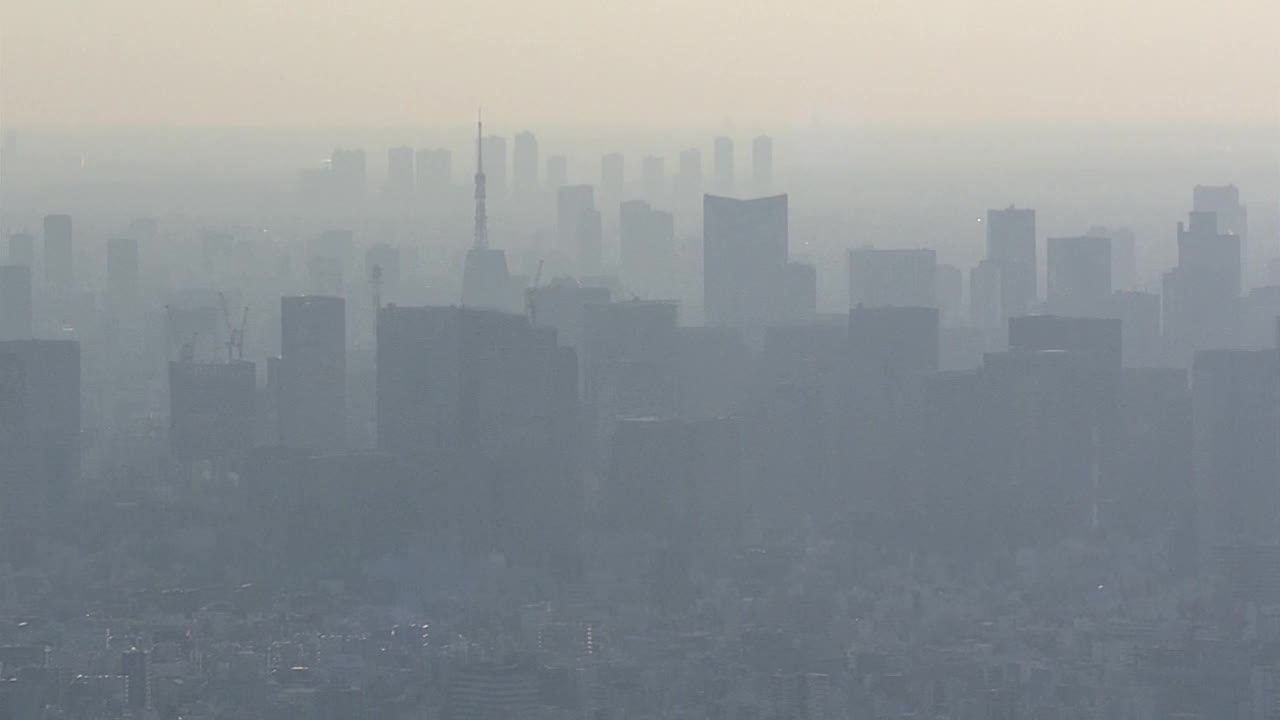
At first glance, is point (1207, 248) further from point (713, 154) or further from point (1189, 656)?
point (1189, 656)

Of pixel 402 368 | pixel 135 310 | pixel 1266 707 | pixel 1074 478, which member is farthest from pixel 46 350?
pixel 1266 707

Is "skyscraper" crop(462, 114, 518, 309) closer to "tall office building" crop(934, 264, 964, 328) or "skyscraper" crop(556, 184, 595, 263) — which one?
"skyscraper" crop(556, 184, 595, 263)

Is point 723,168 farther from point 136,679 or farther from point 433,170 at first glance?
point 136,679

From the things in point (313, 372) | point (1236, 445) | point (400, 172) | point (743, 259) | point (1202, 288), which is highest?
point (400, 172)

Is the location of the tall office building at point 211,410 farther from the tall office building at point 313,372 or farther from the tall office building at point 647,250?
the tall office building at point 647,250

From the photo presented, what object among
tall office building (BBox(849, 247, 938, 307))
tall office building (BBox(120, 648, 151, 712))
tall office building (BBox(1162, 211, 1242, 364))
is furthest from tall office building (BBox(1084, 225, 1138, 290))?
tall office building (BBox(120, 648, 151, 712))

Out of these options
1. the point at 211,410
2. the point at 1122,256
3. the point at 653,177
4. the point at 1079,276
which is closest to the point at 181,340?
the point at 211,410
